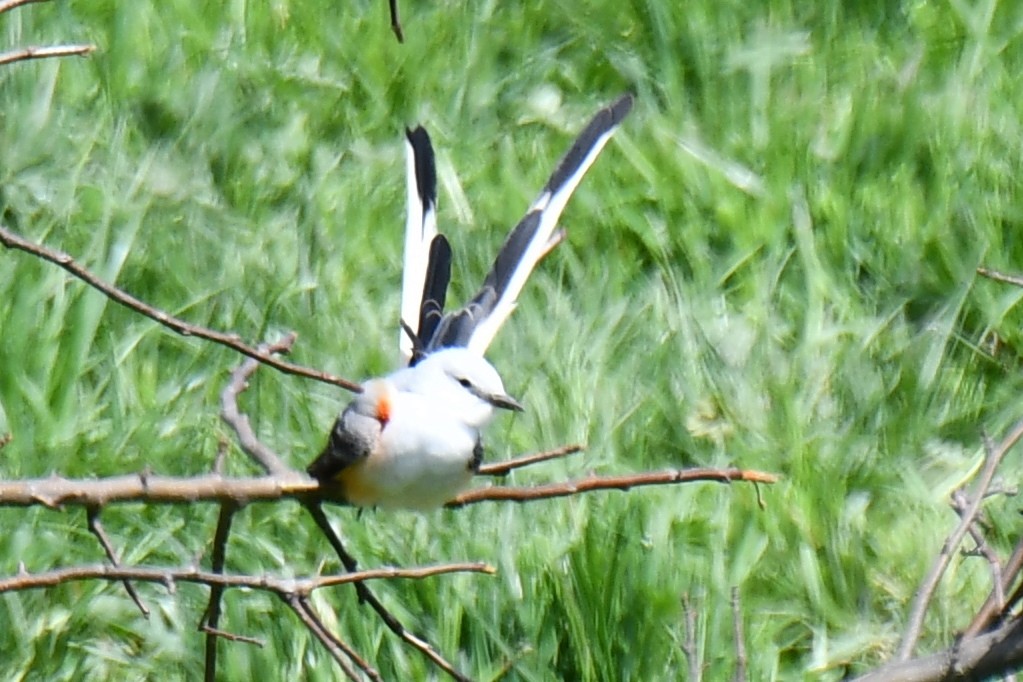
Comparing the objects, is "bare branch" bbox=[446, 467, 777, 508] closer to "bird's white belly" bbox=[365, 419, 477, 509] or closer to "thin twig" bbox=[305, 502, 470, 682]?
"thin twig" bbox=[305, 502, 470, 682]

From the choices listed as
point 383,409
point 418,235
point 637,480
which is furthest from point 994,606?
point 418,235

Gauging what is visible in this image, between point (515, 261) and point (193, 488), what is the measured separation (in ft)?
3.67

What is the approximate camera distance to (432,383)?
2549mm

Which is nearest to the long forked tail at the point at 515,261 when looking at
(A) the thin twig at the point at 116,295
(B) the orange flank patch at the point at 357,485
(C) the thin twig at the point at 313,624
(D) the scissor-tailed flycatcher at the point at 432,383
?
(D) the scissor-tailed flycatcher at the point at 432,383

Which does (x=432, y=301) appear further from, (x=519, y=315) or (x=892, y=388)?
(x=892, y=388)

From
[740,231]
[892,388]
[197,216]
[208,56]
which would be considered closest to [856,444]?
[892,388]

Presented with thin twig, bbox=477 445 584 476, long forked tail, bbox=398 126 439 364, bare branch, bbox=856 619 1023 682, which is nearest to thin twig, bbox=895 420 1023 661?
bare branch, bbox=856 619 1023 682

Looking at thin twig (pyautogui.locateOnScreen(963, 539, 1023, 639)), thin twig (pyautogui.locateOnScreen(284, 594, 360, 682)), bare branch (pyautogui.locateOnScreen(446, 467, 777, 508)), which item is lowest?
thin twig (pyautogui.locateOnScreen(963, 539, 1023, 639))

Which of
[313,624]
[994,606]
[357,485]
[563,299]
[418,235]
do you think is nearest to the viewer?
[313,624]

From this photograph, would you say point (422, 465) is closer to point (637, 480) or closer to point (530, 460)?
point (530, 460)

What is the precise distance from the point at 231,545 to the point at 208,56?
1.64 m

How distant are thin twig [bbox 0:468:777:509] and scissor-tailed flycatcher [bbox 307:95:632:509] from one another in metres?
0.47

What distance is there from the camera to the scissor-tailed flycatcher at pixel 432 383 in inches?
94.0

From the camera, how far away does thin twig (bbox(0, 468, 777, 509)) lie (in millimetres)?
1682
